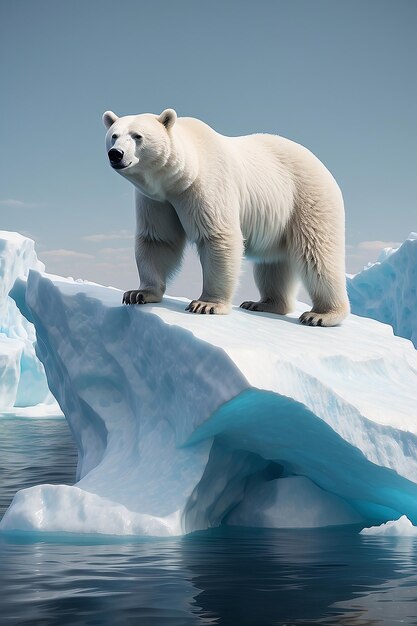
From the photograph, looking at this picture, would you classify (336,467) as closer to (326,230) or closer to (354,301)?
(326,230)

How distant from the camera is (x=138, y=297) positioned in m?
5.31

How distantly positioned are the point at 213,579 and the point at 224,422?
1.30 m

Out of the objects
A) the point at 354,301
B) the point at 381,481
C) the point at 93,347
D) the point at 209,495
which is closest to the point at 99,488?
the point at 209,495

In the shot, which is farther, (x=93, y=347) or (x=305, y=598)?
(x=93, y=347)

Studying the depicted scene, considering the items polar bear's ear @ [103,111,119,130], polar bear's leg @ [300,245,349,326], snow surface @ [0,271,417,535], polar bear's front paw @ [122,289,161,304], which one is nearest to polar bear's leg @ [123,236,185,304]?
polar bear's front paw @ [122,289,161,304]

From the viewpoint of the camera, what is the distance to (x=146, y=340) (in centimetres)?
524

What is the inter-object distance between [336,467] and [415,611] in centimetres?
191

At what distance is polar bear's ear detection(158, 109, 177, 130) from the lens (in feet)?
16.6

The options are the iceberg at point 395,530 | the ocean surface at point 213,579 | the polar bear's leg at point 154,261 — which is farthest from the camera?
the polar bear's leg at point 154,261

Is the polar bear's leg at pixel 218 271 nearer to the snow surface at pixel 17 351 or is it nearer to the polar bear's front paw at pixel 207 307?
the polar bear's front paw at pixel 207 307

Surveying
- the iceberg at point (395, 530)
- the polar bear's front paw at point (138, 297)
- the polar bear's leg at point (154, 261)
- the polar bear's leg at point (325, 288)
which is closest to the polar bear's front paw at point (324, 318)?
the polar bear's leg at point (325, 288)

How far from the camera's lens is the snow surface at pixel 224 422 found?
183 inches

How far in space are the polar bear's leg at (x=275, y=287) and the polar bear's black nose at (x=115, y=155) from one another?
1.93 m

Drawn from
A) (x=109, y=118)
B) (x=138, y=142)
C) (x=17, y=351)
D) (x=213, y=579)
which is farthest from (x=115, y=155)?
(x=17, y=351)
